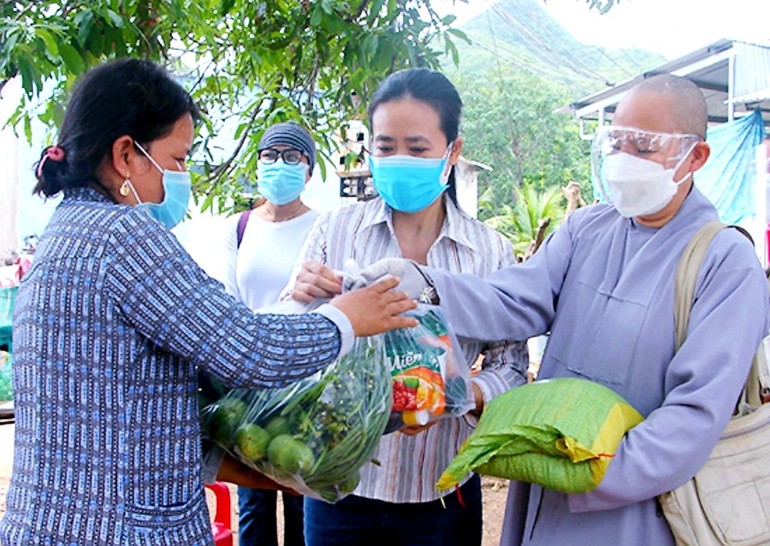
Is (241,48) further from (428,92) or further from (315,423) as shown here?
(315,423)

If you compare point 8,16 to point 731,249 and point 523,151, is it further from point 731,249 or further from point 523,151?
point 523,151

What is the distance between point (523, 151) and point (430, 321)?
93.7ft

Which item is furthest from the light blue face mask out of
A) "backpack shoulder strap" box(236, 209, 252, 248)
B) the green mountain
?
the green mountain

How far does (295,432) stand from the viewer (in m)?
1.80

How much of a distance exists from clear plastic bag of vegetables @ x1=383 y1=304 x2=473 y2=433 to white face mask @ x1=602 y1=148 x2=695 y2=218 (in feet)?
1.74

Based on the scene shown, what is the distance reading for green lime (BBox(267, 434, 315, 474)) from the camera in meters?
1.75

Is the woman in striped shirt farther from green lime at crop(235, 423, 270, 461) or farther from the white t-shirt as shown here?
the white t-shirt


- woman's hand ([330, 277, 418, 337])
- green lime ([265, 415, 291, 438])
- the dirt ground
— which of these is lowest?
the dirt ground

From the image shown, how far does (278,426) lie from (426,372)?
0.36 meters

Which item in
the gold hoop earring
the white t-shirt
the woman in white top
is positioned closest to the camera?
the gold hoop earring

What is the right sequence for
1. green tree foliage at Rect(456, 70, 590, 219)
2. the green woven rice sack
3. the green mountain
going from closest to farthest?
the green woven rice sack
green tree foliage at Rect(456, 70, 590, 219)
the green mountain

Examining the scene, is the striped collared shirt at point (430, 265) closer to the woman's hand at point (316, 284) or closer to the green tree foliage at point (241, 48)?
the woman's hand at point (316, 284)

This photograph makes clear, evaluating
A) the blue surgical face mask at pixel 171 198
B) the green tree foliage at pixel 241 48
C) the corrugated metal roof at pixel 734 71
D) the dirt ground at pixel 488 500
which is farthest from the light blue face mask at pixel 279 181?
the corrugated metal roof at pixel 734 71

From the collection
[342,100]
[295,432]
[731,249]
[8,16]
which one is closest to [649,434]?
[731,249]
